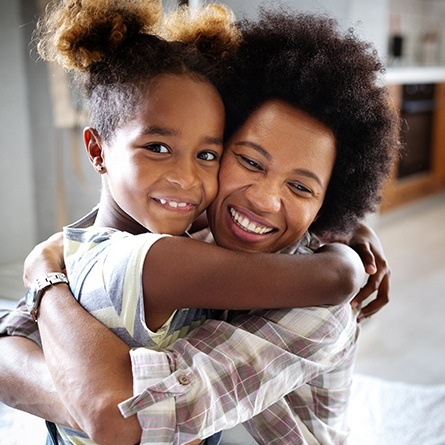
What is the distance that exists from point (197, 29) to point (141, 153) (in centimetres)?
28

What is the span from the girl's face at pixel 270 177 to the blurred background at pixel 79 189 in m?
0.31

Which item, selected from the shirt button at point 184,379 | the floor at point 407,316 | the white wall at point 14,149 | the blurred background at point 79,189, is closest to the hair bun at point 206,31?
the blurred background at point 79,189

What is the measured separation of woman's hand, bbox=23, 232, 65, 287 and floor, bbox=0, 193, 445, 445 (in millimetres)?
416

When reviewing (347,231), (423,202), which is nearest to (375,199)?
(347,231)

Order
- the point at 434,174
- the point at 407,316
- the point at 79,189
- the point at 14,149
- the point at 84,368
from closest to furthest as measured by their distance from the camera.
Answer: the point at 84,368
the point at 14,149
the point at 79,189
the point at 407,316
the point at 434,174

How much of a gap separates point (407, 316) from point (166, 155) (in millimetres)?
2848

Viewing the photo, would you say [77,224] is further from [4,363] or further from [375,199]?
[375,199]

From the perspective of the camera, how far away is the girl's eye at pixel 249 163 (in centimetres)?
113

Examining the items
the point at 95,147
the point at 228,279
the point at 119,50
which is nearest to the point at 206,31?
the point at 119,50

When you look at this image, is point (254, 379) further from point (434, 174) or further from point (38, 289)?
point (434, 174)

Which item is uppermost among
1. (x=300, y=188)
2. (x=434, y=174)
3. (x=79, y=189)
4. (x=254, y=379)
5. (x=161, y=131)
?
(x=161, y=131)

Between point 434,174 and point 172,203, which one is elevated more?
point 172,203

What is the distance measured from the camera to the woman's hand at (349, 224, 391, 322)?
4.38ft

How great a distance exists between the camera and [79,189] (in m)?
2.53
